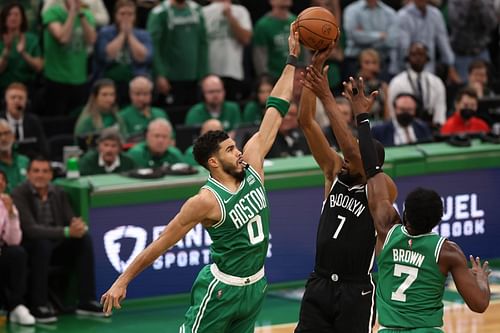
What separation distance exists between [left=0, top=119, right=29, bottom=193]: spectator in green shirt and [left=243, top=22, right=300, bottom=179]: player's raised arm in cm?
460

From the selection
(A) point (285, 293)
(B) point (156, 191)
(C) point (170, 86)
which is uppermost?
(C) point (170, 86)

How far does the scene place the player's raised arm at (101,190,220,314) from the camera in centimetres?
796

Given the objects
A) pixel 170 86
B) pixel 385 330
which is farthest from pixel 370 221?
pixel 170 86

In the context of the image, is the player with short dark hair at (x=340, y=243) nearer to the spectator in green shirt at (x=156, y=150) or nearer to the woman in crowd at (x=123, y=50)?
the spectator in green shirt at (x=156, y=150)

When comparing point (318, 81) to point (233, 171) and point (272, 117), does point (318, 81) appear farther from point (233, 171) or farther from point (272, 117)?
point (233, 171)

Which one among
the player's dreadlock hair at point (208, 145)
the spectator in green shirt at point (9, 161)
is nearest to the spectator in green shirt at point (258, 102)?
the spectator in green shirt at point (9, 161)

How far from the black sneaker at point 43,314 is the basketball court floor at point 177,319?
0.08m

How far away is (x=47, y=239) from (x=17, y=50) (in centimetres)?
375

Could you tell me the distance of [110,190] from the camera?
41.4 feet

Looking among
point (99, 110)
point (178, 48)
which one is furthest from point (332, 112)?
point (178, 48)

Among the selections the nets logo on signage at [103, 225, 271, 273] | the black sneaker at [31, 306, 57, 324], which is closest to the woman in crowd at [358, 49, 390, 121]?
the nets logo on signage at [103, 225, 271, 273]

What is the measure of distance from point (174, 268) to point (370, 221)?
4425 mm

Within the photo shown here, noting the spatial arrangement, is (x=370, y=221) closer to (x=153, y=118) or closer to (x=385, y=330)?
(x=385, y=330)

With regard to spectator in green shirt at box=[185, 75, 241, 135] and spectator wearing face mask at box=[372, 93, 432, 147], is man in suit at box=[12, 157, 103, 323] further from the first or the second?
spectator wearing face mask at box=[372, 93, 432, 147]
